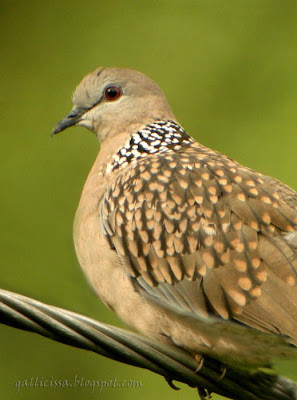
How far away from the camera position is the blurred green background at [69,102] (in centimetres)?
447

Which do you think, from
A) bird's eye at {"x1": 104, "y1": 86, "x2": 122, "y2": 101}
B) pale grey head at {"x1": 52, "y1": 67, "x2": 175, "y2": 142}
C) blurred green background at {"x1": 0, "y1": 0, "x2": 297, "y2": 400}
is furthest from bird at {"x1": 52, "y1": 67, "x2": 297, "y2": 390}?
blurred green background at {"x1": 0, "y1": 0, "x2": 297, "y2": 400}

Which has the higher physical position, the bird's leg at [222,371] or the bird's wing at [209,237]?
the bird's wing at [209,237]

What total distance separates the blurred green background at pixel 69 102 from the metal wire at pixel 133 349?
104cm

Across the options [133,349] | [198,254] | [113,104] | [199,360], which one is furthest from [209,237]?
[113,104]

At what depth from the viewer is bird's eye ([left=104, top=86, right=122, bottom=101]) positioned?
401 cm

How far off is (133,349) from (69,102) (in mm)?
2643

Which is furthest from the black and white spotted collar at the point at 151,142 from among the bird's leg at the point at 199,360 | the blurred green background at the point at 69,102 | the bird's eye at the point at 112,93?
the bird's leg at the point at 199,360

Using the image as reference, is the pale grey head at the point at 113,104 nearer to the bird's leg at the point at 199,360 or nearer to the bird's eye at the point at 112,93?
the bird's eye at the point at 112,93

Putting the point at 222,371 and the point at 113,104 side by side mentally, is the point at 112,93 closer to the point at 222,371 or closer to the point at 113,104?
the point at 113,104

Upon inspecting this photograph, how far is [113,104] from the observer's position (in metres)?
4.00

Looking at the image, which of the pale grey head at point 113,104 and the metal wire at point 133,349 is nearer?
the metal wire at point 133,349

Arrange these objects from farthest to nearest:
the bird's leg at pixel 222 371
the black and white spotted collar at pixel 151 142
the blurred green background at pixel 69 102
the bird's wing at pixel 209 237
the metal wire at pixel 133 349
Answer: the blurred green background at pixel 69 102 → the black and white spotted collar at pixel 151 142 → the bird's leg at pixel 222 371 → the bird's wing at pixel 209 237 → the metal wire at pixel 133 349

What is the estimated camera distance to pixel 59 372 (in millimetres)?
4457

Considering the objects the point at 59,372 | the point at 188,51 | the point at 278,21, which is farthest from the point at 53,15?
the point at 59,372
